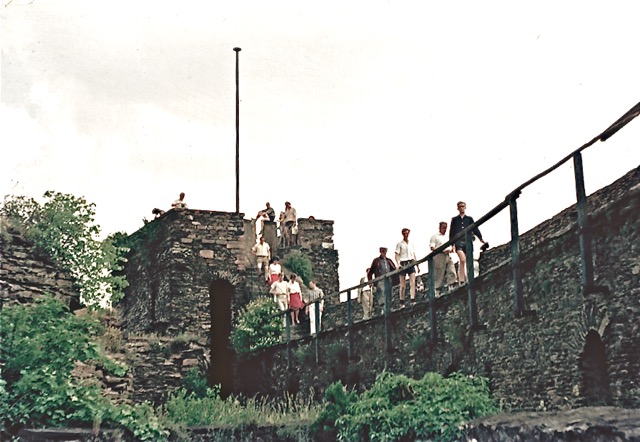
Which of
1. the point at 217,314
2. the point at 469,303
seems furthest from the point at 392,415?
the point at 217,314

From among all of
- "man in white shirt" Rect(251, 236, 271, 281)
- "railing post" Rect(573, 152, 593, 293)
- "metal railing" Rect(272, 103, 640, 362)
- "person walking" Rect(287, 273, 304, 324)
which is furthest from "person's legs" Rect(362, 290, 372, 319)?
"railing post" Rect(573, 152, 593, 293)

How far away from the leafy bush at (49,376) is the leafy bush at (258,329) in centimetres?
844

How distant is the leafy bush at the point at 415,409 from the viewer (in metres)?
12.7

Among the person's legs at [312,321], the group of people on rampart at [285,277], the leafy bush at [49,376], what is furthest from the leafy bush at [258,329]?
the leafy bush at [49,376]

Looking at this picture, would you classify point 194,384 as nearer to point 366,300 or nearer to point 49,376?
point 366,300

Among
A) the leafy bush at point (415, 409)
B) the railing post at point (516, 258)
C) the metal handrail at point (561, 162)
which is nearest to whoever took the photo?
the metal handrail at point (561, 162)

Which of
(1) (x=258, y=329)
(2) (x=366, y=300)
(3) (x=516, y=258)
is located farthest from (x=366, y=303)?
(3) (x=516, y=258)

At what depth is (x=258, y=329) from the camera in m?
26.2

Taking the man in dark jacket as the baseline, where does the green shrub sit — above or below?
below

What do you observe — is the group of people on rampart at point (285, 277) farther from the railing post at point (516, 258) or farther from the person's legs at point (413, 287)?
the railing post at point (516, 258)

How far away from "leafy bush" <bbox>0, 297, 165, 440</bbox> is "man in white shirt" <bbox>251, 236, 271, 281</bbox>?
11.2 metres

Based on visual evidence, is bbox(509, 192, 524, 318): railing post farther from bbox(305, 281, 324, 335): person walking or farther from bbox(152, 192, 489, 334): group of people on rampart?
bbox(305, 281, 324, 335): person walking

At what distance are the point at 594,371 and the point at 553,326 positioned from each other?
1.00 metres

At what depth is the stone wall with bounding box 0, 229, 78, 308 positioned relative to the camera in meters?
18.9
